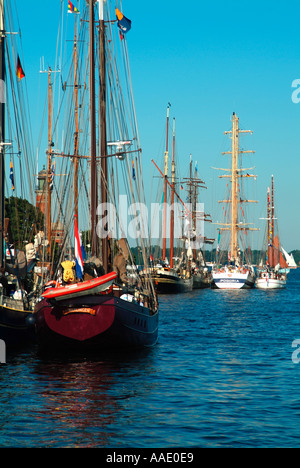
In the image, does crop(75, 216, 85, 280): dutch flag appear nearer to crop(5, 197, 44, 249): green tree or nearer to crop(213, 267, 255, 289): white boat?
crop(5, 197, 44, 249): green tree

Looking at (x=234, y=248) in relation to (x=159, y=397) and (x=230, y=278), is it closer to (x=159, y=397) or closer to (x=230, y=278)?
(x=230, y=278)

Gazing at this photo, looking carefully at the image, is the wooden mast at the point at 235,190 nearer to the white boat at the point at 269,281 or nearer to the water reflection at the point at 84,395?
the white boat at the point at 269,281

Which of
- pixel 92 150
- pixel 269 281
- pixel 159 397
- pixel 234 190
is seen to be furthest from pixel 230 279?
pixel 159 397

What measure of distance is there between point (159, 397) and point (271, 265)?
10948 cm

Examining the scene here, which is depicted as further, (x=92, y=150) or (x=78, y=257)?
(x=92, y=150)

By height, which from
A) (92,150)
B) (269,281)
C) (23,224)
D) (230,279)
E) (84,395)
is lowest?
(269,281)

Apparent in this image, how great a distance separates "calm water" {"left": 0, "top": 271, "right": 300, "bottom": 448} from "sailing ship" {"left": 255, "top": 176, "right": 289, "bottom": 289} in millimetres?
74828

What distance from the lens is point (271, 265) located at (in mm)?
129625

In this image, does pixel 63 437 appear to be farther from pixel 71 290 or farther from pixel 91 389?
pixel 71 290

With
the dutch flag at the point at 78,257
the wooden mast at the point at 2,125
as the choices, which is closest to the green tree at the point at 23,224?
the wooden mast at the point at 2,125

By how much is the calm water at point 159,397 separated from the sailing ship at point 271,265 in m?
74.8

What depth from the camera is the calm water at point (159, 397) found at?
17.7 metres

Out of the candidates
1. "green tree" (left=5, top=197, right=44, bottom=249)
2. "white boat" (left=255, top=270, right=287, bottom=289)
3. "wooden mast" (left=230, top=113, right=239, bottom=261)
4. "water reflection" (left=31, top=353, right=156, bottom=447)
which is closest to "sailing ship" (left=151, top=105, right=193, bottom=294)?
"wooden mast" (left=230, top=113, right=239, bottom=261)
